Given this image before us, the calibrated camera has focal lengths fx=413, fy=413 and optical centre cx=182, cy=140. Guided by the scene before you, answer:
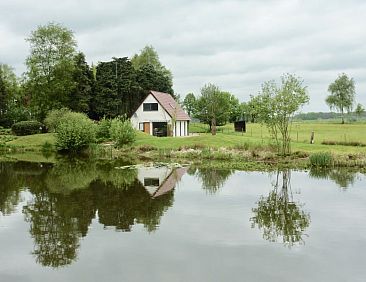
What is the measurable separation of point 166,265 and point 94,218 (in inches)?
229

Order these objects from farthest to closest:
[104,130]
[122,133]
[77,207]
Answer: [104,130] < [122,133] < [77,207]

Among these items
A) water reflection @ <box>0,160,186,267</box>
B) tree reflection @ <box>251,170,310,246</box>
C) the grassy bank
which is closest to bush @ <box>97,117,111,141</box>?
the grassy bank

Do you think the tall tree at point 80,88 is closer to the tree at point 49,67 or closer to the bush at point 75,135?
the tree at point 49,67

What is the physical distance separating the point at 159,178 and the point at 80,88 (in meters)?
38.0

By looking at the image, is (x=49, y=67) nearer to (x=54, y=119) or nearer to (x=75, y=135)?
(x=54, y=119)

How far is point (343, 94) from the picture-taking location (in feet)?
355

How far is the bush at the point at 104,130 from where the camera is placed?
154ft

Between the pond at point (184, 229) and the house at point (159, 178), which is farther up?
the house at point (159, 178)

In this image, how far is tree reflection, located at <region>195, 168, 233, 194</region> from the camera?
22.3m

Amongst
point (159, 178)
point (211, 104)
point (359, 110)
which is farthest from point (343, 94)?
point (159, 178)

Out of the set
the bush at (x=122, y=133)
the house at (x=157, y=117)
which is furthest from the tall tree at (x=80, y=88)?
the bush at (x=122, y=133)

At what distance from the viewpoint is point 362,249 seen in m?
12.0

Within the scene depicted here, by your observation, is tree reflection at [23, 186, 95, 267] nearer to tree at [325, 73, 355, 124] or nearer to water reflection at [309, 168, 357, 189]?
water reflection at [309, 168, 357, 189]

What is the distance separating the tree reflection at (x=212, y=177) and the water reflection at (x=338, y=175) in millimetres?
5607
